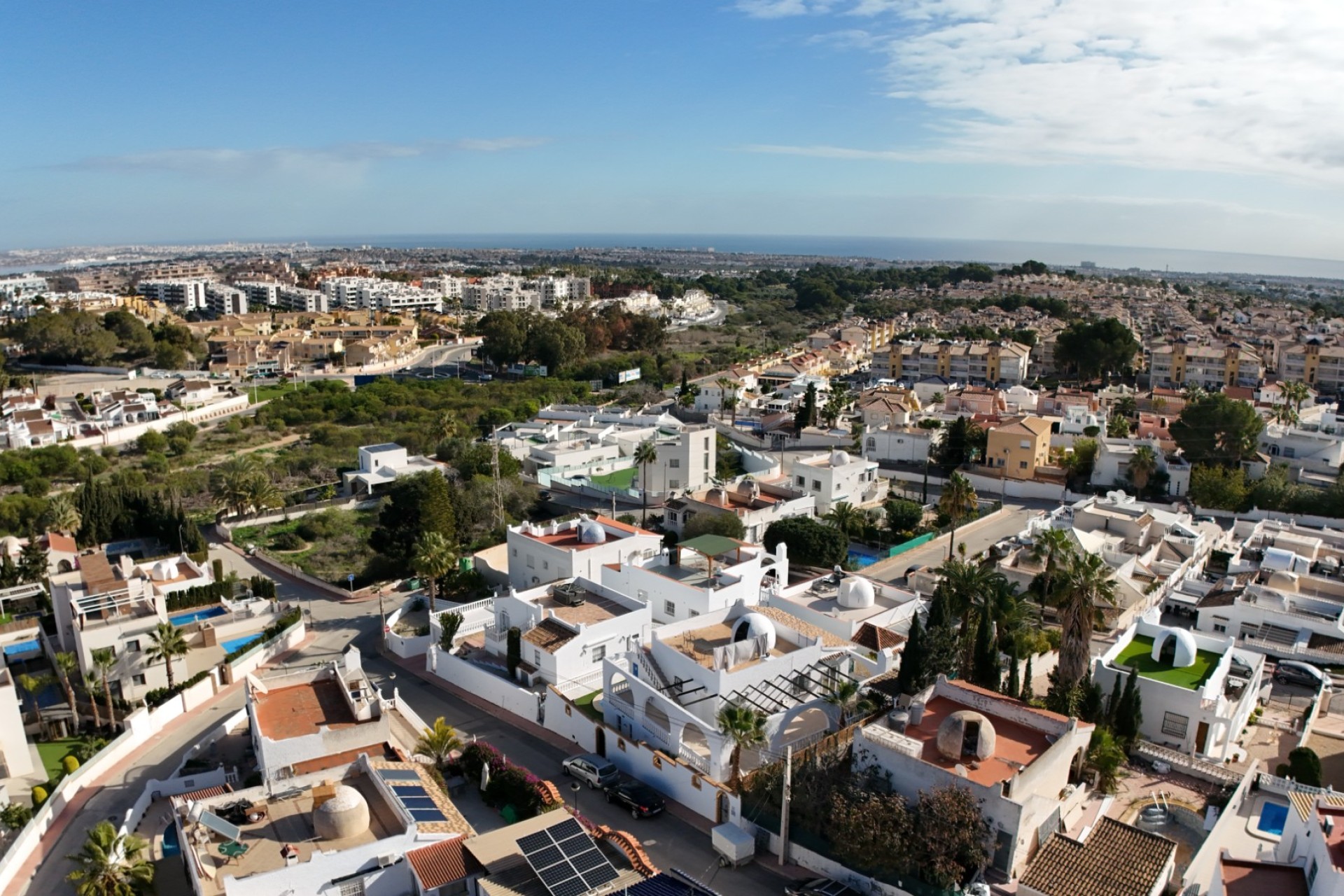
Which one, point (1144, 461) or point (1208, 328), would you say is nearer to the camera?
point (1144, 461)

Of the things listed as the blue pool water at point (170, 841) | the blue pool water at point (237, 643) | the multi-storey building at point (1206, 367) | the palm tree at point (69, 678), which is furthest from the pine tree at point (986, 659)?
the multi-storey building at point (1206, 367)

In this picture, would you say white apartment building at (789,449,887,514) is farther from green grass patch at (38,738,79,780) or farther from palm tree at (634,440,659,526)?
green grass patch at (38,738,79,780)

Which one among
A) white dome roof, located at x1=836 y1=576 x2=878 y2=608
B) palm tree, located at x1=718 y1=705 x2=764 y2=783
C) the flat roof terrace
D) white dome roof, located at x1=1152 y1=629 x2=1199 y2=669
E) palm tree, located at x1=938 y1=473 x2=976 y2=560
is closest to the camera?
palm tree, located at x1=718 y1=705 x2=764 y2=783

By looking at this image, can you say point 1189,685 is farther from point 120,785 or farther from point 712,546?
point 120,785

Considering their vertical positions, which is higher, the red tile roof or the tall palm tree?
the tall palm tree

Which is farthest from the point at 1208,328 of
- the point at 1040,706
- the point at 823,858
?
the point at 823,858

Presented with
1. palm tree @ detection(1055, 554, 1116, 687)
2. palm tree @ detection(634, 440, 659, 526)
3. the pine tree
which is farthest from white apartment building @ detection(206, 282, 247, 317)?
palm tree @ detection(1055, 554, 1116, 687)

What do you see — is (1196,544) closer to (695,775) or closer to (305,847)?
(695,775)

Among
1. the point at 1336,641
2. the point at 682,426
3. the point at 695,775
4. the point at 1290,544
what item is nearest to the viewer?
the point at 695,775
